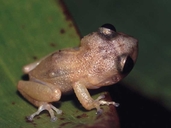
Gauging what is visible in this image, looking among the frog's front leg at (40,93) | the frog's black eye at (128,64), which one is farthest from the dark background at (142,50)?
the frog's front leg at (40,93)

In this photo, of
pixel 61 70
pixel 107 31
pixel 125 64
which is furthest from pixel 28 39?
pixel 125 64

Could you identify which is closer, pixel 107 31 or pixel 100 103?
pixel 100 103

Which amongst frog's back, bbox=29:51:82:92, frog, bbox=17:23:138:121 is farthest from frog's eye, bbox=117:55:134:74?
frog's back, bbox=29:51:82:92

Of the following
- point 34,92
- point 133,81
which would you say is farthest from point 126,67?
point 34,92

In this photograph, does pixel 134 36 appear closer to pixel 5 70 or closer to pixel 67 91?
pixel 67 91

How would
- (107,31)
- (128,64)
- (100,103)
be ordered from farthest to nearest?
(107,31), (128,64), (100,103)

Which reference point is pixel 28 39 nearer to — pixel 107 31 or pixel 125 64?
pixel 107 31
